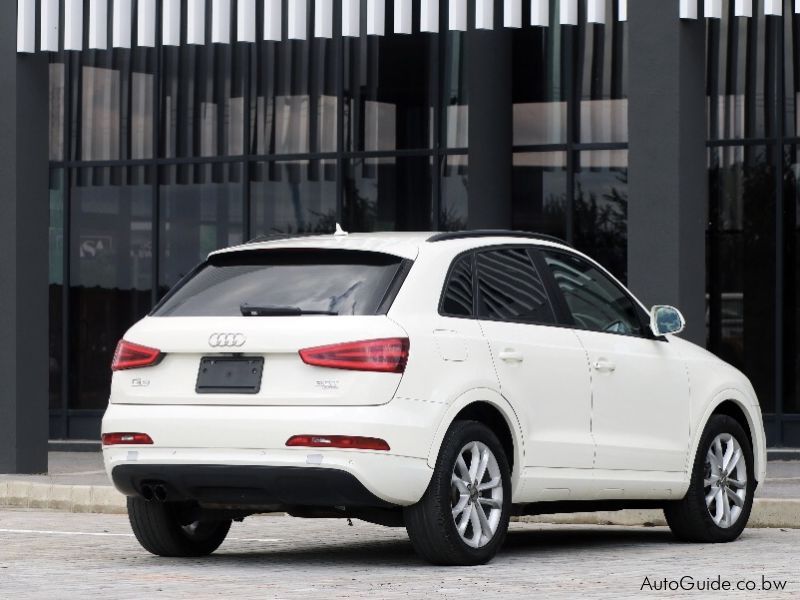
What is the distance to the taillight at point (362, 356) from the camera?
896cm

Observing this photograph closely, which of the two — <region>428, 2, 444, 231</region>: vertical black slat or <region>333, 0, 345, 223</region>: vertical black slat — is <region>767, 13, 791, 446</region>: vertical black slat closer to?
<region>428, 2, 444, 231</region>: vertical black slat

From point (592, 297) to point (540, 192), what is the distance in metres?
11.4

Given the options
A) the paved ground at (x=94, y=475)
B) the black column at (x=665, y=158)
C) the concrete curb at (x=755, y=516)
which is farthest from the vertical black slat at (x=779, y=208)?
the concrete curb at (x=755, y=516)

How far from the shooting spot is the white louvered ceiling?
1523 cm

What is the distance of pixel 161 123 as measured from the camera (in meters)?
24.2

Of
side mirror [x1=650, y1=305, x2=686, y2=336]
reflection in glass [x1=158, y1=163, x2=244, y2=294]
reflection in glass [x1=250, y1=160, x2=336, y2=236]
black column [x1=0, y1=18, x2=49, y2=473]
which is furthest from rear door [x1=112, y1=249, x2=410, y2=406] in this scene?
reflection in glass [x1=158, y1=163, x2=244, y2=294]

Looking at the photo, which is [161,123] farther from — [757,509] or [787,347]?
[757,509]

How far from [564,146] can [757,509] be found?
10120 mm

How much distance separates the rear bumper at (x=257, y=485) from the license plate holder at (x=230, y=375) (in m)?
0.39

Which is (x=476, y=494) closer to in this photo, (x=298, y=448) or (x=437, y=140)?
(x=298, y=448)

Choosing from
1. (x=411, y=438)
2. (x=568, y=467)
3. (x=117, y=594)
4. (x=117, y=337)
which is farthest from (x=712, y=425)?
(x=117, y=337)

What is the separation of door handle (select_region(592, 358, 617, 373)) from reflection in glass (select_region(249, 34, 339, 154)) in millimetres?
13081

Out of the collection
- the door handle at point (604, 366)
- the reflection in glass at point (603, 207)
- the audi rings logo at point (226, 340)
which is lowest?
the door handle at point (604, 366)

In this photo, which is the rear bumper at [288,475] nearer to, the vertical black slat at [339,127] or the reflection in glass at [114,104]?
the vertical black slat at [339,127]
